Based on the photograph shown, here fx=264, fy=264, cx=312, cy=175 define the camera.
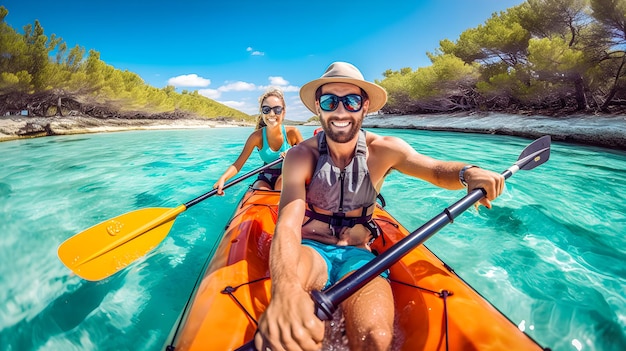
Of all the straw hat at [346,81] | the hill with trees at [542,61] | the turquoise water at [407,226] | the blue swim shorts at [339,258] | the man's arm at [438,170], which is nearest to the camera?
the man's arm at [438,170]

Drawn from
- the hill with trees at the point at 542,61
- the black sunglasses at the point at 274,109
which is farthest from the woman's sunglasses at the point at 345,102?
the hill with trees at the point at 542,61

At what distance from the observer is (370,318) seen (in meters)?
1.52

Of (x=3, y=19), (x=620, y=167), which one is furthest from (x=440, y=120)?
(x=3, y=19)

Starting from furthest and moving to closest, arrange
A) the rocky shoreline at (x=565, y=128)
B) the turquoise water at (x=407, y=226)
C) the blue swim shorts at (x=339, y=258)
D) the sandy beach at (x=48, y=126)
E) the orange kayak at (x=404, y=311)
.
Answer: the sandy beach at (x=48, y=126) → the rocky shoreline at (x=565, y=128) → the turquoise water at (x=407, y=226) → the blue swim shorts at (x=339, y=258) → the orange kayak at (x=404, y=311)

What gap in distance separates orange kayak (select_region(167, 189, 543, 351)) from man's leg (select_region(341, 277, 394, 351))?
0.42 ft

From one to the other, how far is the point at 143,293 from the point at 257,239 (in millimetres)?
1287

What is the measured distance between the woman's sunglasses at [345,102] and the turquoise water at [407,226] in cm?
225

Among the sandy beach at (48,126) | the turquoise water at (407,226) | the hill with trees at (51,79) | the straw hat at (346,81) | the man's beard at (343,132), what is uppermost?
the hill with trees at (51,79)

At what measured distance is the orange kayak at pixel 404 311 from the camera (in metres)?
1.36

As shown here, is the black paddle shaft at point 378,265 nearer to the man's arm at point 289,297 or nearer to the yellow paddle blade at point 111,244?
the man's arm at point 289,297

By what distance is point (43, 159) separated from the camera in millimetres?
9906

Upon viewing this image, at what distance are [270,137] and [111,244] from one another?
290 cm

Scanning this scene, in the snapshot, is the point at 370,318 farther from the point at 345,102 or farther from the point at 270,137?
the point at 270,137

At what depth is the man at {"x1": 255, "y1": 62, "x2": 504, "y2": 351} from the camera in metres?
1.62
